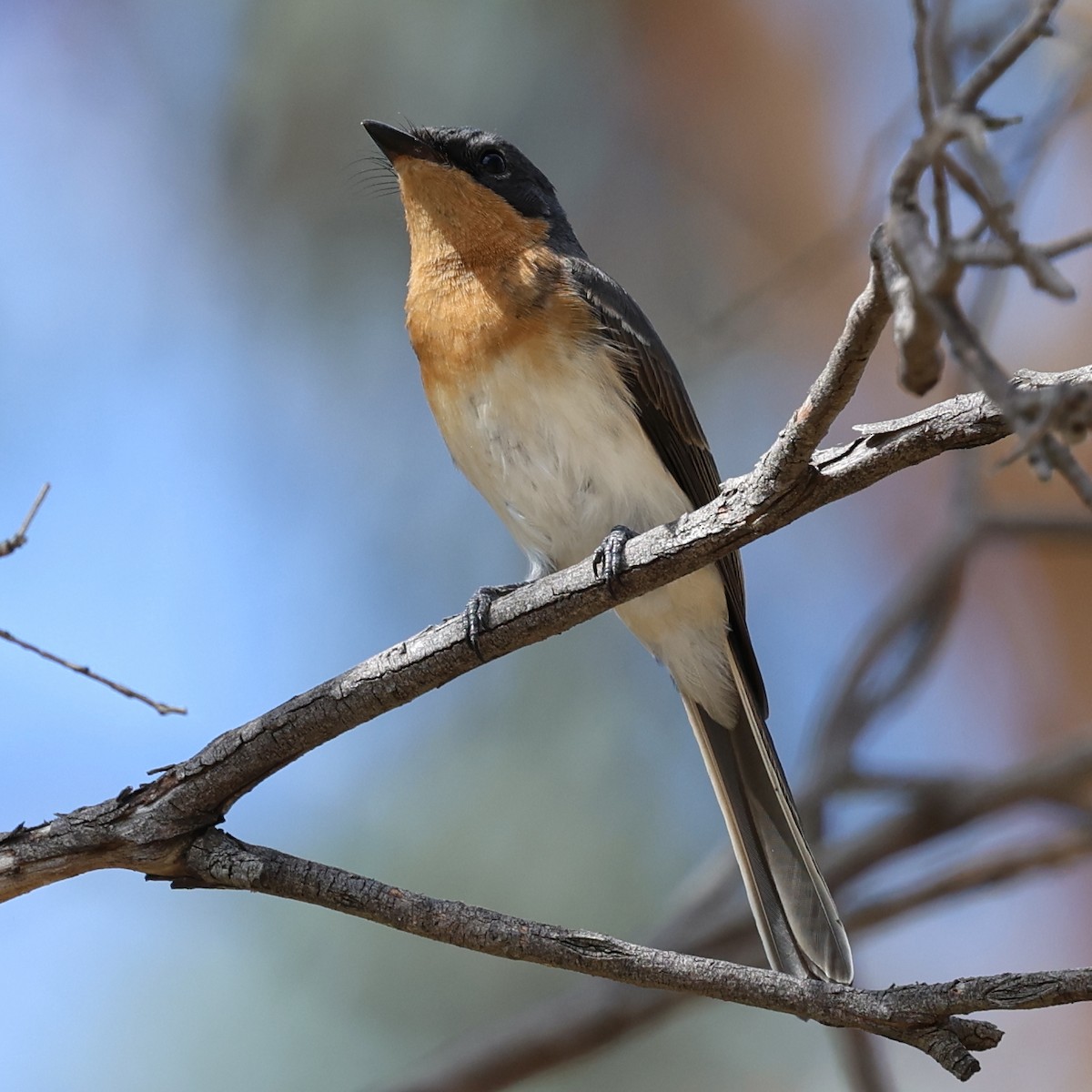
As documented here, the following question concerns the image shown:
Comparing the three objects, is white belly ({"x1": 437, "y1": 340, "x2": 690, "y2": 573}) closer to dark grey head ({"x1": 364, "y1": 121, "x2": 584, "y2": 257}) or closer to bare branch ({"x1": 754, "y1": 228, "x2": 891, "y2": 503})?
dark grey head ({"x1": 364, "y1": 121, "x2": 584, "y2": 257})

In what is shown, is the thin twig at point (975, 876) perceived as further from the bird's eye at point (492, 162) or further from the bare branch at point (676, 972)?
the bird's eye at point (492, 162)

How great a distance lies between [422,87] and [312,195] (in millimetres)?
921

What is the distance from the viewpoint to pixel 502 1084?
4523 millimetres

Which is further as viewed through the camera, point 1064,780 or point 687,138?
point 687,138

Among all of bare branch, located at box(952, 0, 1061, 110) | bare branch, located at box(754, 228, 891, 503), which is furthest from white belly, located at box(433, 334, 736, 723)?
bare branch, located at box(952, 0, 1061, 110)

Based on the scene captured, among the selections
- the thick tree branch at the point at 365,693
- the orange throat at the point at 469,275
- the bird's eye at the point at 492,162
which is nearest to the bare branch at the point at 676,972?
the thick tree branch at the point at 365,693

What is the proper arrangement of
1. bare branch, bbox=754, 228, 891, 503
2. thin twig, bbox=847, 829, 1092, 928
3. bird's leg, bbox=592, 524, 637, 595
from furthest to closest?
thin twig, bbox=847, 829, 1092, 928 < bird's leg, bbox=592, 524, 637, 595 < bare branch, bbox=754, 228, 891, 503

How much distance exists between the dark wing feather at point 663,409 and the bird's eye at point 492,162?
57 centimetres

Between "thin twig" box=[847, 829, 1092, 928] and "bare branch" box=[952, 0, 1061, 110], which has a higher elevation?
"thin twig" box=[847, 829, 1092, 928]

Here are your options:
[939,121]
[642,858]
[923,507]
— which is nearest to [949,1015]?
[939,121]

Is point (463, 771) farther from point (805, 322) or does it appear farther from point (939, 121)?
point (939, 121)

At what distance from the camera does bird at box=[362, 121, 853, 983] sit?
3900 mm

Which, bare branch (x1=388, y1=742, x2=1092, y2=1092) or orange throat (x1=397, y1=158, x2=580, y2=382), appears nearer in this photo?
orange throat (x1=397, y1=158, x2=580, y2=382)

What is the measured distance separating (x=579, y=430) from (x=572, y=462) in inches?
4.0
